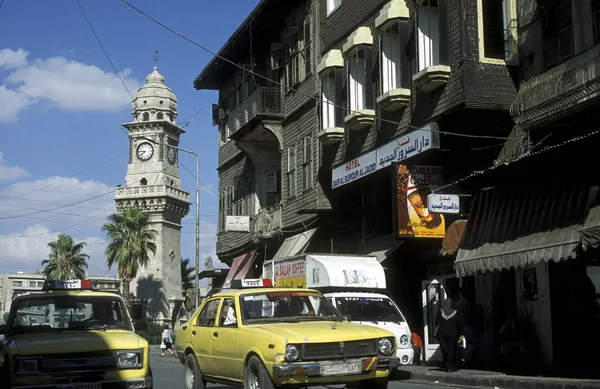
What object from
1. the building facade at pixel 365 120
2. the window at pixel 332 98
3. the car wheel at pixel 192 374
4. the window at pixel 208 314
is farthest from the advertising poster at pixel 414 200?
the car wheel at pixel 192 374

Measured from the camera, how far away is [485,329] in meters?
20.5

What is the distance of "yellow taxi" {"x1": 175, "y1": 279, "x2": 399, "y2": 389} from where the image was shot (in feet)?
34.3

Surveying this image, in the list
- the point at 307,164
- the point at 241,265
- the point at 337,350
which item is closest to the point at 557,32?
the point at 337,350

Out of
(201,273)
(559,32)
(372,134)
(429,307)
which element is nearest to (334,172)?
(372,134)

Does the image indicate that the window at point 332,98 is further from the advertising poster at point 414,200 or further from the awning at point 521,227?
the awning at point 521,227

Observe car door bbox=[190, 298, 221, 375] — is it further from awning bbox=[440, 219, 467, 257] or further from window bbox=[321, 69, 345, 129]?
window bbox=[321, 69, 345, 129]

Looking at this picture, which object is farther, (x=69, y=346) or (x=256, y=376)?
(x=256, y=376)

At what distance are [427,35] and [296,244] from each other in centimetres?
1066

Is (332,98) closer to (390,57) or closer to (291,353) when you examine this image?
(390,57)

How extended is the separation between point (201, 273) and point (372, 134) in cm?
2378

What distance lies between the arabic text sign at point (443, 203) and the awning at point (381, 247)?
4.18 m

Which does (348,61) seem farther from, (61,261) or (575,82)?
(61,261)

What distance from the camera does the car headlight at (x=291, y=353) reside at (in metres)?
10.3

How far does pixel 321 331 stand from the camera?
10789mm
